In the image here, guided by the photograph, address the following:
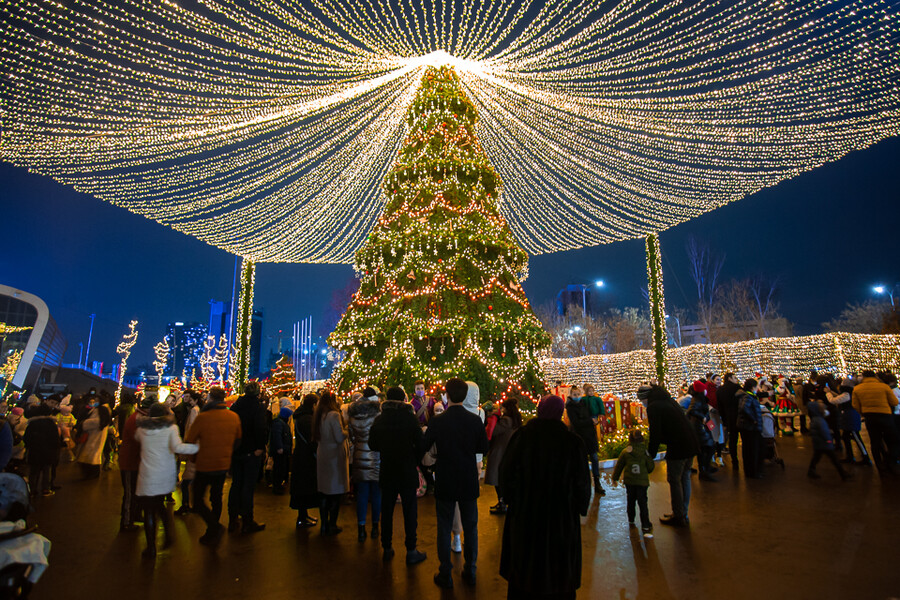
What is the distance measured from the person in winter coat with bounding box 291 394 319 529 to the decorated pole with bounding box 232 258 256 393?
384 inches

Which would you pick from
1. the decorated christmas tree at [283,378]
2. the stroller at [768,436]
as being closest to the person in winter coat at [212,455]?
the stroller at [768,436]

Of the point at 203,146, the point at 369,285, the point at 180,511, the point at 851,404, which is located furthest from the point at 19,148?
the point at 851,404

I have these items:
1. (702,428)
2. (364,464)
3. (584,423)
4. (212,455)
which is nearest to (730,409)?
(702,428)

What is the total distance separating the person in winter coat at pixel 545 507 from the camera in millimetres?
3260

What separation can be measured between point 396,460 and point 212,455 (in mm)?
2387

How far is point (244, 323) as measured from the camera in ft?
51.7

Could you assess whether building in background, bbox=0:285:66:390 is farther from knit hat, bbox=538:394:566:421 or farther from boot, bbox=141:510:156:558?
knit hat, bbox=538:394:566:421

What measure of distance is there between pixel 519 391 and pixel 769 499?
7.74m

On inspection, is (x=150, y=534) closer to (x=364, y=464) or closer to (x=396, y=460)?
(x=364, y=464)

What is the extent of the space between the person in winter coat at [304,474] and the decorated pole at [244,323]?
9742mm

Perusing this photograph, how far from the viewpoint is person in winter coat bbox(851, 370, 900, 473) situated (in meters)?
8.30

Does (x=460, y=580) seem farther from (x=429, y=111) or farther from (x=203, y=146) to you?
(x=429, y=111)

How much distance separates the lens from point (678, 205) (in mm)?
13273

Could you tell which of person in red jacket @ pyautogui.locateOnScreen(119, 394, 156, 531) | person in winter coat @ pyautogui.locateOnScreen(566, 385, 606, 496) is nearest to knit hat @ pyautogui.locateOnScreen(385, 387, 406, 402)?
person in red jacket @ pyautogui.locateOnScreen(119, 394, 156, 531)
